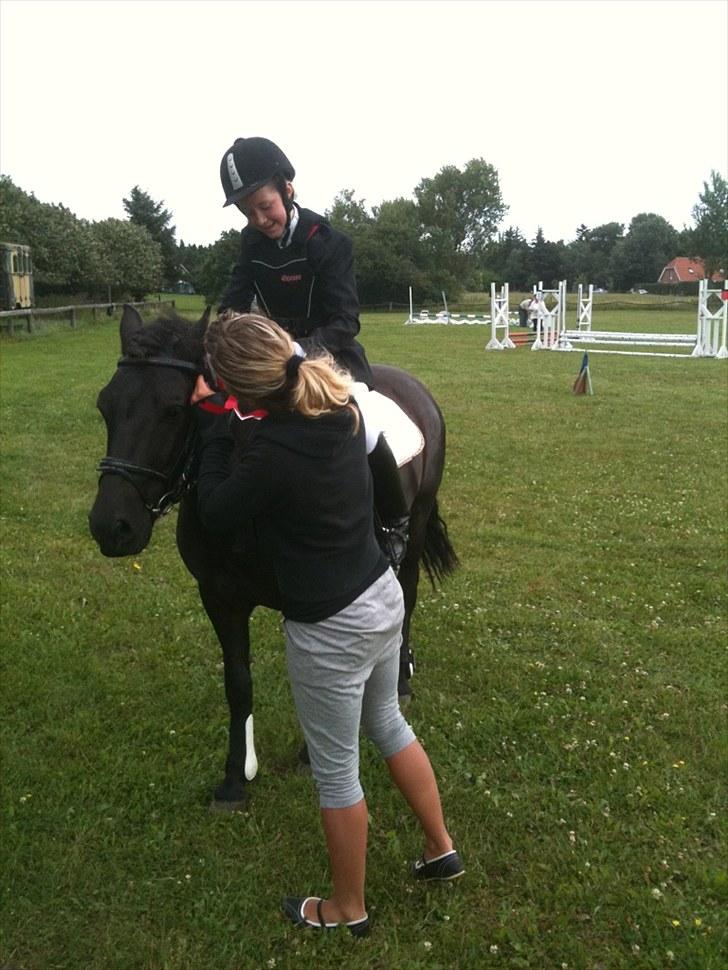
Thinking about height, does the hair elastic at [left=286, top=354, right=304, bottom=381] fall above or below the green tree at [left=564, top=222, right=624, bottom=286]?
below

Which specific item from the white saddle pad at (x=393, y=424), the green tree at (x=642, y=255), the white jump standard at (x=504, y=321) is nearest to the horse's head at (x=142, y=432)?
the white saddle pad at (x=393, y=424)

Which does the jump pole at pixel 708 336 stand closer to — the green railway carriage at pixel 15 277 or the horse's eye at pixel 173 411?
the horse's eye at pixel 173 411

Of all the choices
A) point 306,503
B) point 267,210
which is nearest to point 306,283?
point 267,210

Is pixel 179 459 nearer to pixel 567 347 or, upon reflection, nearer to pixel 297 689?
pixel 297 689

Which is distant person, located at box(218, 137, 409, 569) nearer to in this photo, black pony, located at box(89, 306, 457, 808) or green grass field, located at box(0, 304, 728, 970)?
black pony, located at box(89, 306, 457, 808)

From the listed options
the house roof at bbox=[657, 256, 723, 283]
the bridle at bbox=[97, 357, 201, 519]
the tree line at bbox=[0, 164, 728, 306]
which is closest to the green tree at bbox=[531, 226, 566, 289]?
the tree line at bbox=[0, 164, 728, 306]

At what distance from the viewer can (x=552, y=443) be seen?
12102 millimetres

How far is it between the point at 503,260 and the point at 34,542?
90.7m

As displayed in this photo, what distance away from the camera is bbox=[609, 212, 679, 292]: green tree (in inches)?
3506

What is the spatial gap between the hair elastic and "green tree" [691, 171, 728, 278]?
8379cm

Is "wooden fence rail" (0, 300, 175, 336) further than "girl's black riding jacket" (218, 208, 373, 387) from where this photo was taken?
Yes

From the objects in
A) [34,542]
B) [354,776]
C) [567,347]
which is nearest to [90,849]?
[354,776]

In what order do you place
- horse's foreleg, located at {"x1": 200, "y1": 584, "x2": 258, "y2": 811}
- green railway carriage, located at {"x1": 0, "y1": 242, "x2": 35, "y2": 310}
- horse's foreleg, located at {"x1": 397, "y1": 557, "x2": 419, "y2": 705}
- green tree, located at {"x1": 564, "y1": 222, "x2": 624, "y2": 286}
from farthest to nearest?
green tree, located at {"x1": 564, "y1": 222, "x2": 624, "y2": 286} < green railway carriage, located at {"x1": 0, "y1": 242, "x2": 35, "y2": 310} < horse's foreleg, located at {"x1": 397, "y1": 557, "x2": 419, "y2": 705} < horse's foreleg, located at {"x1": 200, "y1": 584, "x2": 258, "y2": 811}

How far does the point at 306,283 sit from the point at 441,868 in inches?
106
